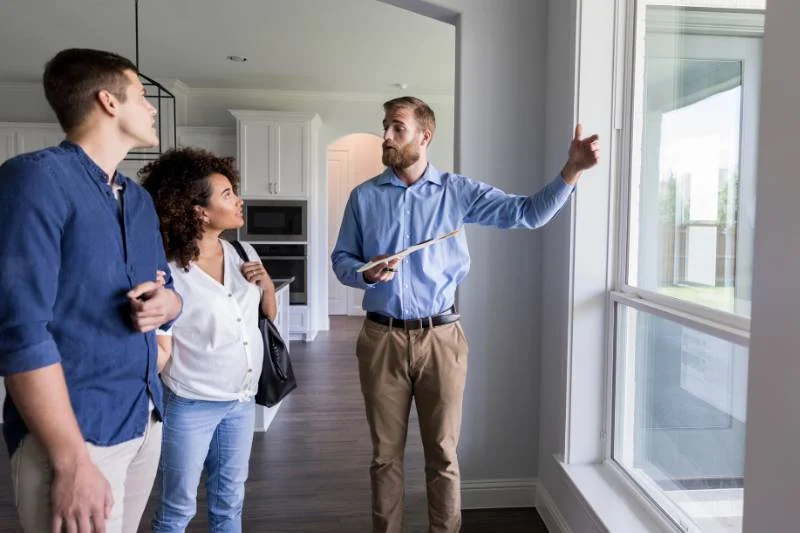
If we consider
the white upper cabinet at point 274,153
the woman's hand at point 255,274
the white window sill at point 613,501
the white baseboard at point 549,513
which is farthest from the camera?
the white upper cabinet at point 274,153

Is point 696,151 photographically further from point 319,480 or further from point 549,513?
point 319,480

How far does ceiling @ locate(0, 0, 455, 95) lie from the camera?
14.3 feet

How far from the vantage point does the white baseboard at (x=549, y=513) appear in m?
2.35

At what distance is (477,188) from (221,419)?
1.22 m

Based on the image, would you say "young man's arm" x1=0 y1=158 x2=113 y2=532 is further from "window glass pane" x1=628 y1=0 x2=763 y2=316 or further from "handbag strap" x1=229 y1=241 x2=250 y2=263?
"window glass pane" x1=628 y1=0 x2=763 y2=316

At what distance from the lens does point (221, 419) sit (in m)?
1.70

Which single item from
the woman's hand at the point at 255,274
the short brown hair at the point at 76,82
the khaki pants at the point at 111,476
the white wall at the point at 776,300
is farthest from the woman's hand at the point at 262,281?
the white wall at the point at 776,300

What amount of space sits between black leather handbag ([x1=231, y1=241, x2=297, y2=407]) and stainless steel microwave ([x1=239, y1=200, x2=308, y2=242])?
4.81 metres

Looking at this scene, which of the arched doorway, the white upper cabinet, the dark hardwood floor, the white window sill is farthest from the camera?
the arched doorway

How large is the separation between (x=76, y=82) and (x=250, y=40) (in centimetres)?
440

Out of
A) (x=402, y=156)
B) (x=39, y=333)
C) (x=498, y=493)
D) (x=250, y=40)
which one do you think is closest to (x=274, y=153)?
(x=250, y=40)

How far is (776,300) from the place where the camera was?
1.05 meters

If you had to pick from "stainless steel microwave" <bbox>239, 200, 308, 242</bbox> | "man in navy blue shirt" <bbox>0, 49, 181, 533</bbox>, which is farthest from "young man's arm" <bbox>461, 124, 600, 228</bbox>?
"stainless steel microwave" <bbox>239, 200, 308, 242</bbox>

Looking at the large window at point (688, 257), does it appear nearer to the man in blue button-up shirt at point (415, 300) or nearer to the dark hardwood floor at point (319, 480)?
the man in blue button-up shirt at point (415, 300)
